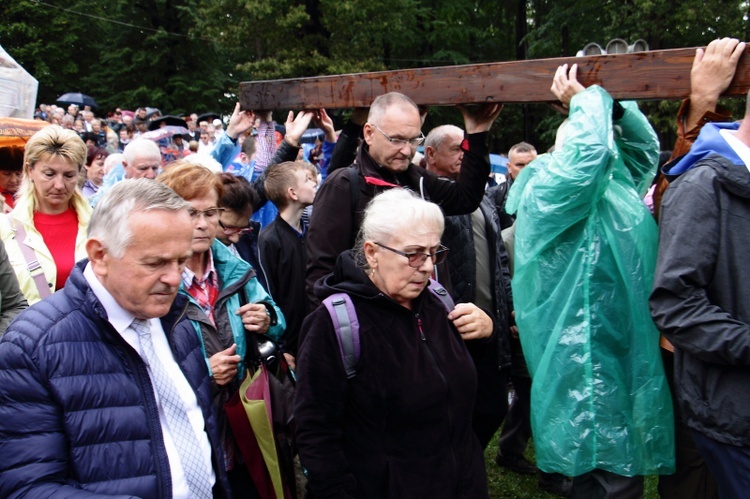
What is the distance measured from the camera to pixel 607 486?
2.92m

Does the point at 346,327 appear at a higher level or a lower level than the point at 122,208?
lower

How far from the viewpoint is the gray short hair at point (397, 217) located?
7.70 feet

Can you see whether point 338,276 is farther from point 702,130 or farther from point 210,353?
point 702,130

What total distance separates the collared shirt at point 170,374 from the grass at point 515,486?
2.66 meters

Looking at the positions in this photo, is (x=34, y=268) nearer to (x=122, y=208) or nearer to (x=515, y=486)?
(x=122, y=208)

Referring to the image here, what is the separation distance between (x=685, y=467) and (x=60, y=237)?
3358 millimetres

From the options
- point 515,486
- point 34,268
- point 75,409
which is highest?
point 34,268

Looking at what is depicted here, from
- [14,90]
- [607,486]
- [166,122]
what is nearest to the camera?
[607,486]

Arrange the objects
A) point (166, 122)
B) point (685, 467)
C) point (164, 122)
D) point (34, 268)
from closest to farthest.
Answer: point (685, 467)
point (34, 268)
point (164, 122)
point (166, 122)

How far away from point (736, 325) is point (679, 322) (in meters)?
0.18

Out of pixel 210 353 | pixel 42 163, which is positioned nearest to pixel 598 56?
pixel 210 353

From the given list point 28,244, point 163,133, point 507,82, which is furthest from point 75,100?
point 507,82

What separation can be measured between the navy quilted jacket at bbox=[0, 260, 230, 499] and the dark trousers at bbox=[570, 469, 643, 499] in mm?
1972

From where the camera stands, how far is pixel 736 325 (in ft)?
7.30
